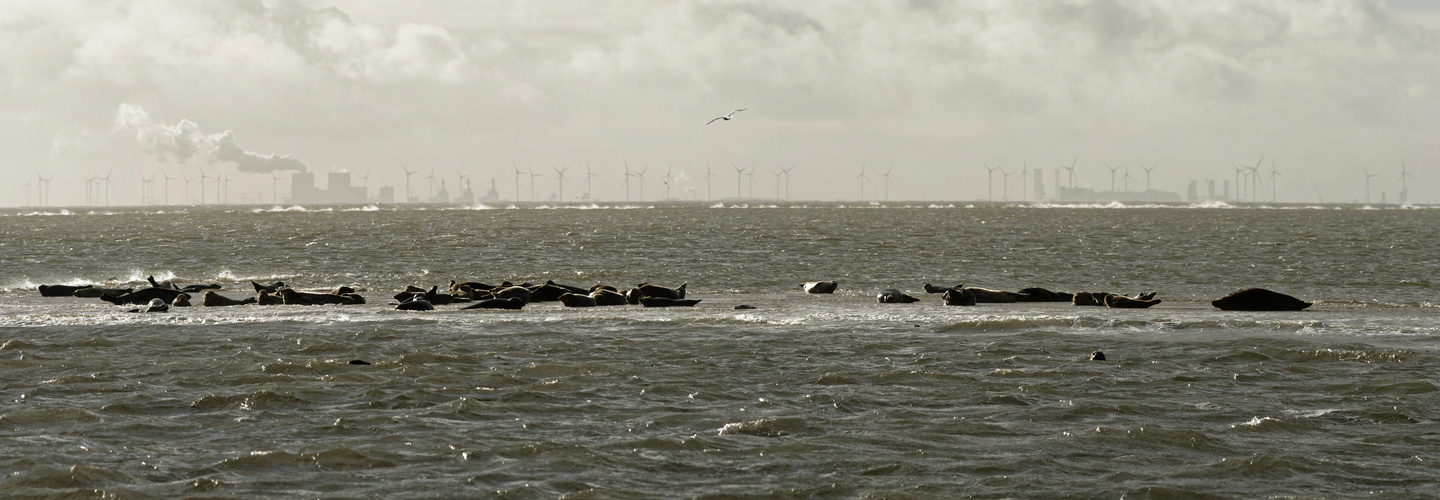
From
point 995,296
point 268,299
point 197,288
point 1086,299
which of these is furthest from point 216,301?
point 1086,299

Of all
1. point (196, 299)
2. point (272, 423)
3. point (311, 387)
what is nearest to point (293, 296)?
point (196, 299)

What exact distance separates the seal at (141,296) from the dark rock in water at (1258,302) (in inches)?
1105

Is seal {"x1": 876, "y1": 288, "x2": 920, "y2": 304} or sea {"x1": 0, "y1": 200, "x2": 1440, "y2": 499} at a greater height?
seal {"x1": 876, "y1": 288, "x2": 920, "y2": 304}

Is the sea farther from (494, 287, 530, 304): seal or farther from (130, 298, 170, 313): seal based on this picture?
(494, 287, 530, 304): seal

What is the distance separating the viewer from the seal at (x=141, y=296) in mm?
33344

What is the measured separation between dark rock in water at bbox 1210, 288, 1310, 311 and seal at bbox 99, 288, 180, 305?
2807 cm

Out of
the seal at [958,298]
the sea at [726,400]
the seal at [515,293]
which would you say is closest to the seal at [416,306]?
the sea at [726,400]

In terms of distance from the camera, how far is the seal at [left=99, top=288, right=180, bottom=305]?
109 feet

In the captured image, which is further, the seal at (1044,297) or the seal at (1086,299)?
the seal at (1044,297)

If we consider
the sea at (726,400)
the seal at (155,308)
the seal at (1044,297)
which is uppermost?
the seal at (155,308)

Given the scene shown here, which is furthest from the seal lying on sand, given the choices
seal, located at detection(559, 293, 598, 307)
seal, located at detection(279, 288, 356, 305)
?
seal, located at detection(559, 293, 598, 307)

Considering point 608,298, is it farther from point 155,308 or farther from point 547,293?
point 155,308

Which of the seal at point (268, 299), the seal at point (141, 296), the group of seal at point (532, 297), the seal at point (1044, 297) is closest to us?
the group of seal at point (532, 297)

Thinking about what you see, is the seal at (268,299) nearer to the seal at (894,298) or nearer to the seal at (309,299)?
the seal at (309,299)
